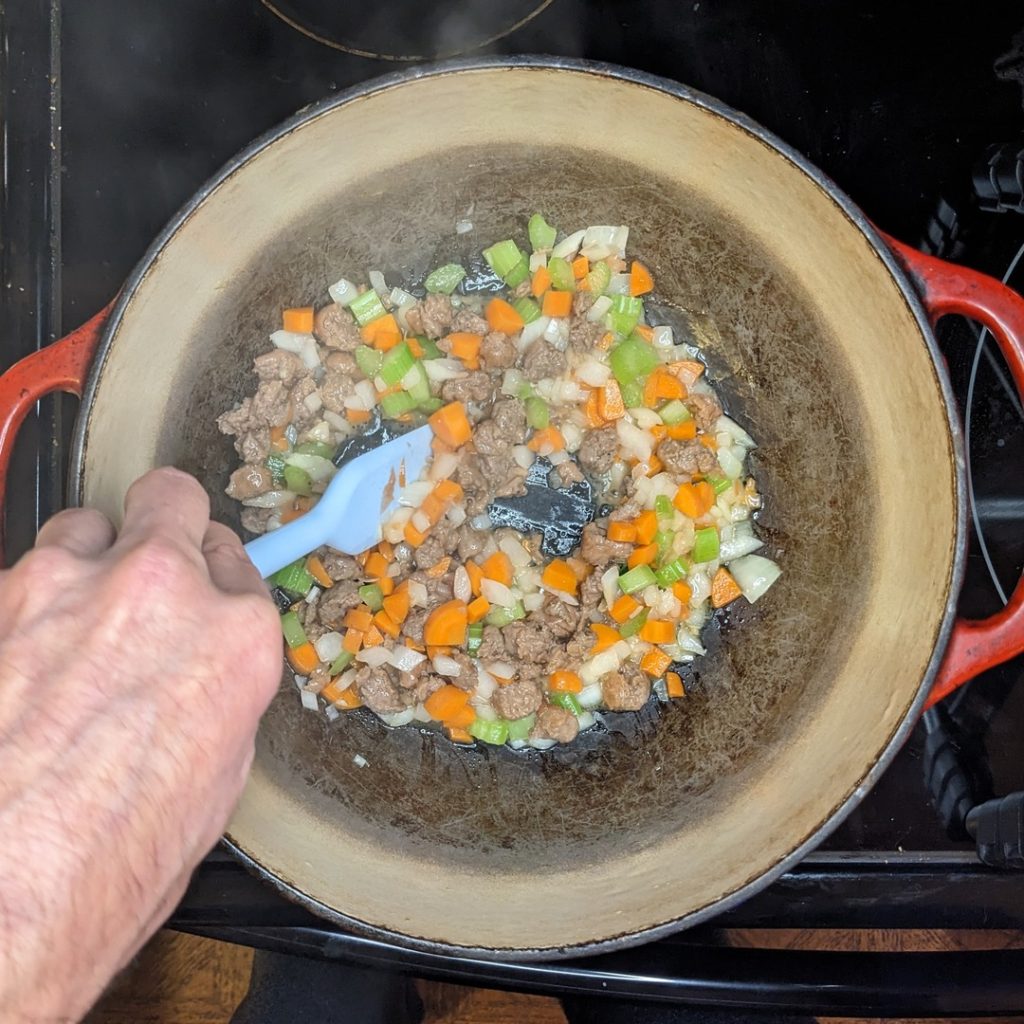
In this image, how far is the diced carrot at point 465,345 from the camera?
163 centimetres

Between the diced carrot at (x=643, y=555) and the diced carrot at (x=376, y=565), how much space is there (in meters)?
0.49

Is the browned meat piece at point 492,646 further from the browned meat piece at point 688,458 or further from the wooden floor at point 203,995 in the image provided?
the wooden floor at point 203,995

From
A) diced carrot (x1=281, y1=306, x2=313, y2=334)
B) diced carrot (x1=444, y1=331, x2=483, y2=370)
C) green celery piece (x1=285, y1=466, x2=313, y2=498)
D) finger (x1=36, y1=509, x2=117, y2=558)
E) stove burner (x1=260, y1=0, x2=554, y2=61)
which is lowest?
green celery piece (x1=285, y1=466, x2=313, y2=498)

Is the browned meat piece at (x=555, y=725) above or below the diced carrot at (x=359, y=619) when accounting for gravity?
below

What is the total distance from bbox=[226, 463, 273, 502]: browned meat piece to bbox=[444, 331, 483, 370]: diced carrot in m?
0.44

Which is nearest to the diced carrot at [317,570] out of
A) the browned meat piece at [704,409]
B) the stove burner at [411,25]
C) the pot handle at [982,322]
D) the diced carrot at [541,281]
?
the diced carrot at [541,281]

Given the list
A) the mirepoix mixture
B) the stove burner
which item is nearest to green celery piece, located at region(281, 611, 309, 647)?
the mirepoix mixture

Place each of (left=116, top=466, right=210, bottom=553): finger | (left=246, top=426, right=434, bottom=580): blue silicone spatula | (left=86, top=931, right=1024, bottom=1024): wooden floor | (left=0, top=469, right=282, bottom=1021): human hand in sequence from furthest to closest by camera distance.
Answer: (left=86, top=931, right=1024, bottom=1024): wooden floor, (left=246, top=426, right=434, bottom=580): blue silicone spatula, (left=116, top=466, right=210, bottom=553): finger, (left=0, top=469, right=282, bottom=1021): human hand

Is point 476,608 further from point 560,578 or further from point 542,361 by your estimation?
point 542,361

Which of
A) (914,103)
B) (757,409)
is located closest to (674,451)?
(757,409)

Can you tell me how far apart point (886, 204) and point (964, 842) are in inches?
44.6

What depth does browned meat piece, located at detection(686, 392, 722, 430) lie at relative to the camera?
1640 mm

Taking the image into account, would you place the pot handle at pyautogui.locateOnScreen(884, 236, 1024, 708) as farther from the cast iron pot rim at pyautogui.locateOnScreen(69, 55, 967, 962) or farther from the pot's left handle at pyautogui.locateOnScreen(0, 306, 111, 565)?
the pot's left handle at pyautogui.locateOnScreen(0, 306, 111, 565)

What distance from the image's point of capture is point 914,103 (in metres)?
1.42
